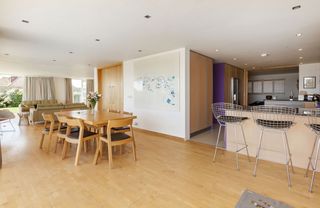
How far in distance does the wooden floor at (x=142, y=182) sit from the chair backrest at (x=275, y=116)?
78 centimetres

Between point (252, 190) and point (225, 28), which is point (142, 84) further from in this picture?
point (252, 190)

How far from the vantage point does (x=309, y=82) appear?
664 centimetres

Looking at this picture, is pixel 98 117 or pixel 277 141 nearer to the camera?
pixel 277 141

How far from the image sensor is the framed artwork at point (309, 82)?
6527 millimetres

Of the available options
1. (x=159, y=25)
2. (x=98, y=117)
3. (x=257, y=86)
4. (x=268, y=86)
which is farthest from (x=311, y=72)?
(x=98, y=117)

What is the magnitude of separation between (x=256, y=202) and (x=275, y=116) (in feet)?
5.05

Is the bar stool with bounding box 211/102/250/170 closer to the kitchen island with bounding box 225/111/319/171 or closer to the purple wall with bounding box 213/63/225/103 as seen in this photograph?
the kitchen island with bounding box 225/111/319/171

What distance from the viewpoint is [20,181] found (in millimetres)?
2391

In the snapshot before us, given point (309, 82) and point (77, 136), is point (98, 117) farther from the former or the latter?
point (309, 82)

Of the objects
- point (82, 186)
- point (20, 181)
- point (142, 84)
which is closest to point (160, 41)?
point (142, 84)

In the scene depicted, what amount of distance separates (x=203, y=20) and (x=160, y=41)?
52.5 inches

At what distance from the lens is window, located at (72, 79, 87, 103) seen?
485 inches

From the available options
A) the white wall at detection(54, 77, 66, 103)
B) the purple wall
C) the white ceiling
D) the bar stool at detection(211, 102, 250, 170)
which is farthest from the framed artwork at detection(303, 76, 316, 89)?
the white wall at detection(54, 77, 66, 103)

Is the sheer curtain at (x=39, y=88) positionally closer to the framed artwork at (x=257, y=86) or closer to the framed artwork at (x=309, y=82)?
the framed artwork at (x=257, y=86)
